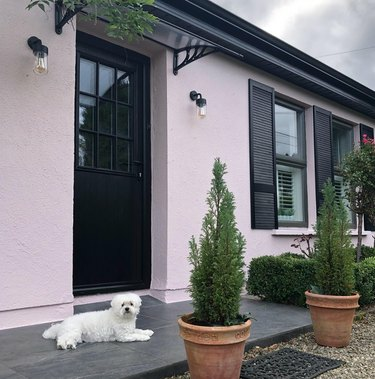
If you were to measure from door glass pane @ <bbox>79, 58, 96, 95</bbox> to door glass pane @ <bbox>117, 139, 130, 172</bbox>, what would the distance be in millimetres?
652

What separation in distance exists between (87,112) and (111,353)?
261cm

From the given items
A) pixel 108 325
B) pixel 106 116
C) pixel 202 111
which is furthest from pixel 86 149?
pixel 108 325

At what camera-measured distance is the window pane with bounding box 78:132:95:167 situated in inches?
173

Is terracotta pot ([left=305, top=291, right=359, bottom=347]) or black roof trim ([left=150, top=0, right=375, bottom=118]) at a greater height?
black roof trim ([left=150, top=0, right=375, bottom=118])

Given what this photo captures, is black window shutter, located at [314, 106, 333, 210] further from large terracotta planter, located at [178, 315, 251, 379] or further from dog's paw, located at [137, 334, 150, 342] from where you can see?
large terracotta planter, located at [178, 315, 251, 379]

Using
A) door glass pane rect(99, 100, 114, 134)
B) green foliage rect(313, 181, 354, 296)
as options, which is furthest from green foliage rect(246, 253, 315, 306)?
door glass pane rect(99, 100, 114, 134)

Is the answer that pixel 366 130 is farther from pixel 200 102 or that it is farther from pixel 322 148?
pixel 200 102

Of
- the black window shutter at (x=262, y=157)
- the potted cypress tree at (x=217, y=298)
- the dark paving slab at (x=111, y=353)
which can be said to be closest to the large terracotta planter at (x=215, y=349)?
the potted cypress tree at (x=217, y=298)

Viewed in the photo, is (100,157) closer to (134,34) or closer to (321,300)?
(134,34)

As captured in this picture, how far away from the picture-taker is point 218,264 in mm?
2572

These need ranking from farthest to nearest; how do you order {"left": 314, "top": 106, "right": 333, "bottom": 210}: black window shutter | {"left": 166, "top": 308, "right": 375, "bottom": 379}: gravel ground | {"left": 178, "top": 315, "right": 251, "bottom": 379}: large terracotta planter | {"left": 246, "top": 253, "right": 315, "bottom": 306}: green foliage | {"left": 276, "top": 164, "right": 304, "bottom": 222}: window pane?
{"left": 314, "top": 106, "right": 333, "bottom": 210}: black window shutter, {"left": 276, "top": 164, "right": 304, "bottom": 222}: window pane, {"left": 246, "top": 253, "right": 315, "bottom": 306}: green foliage, {"left": 166, "top": 308, "right": 375, "bottom": 379}: gravel ground, {"left": 178, "top": 315, "right": 251, "bottom": 379}: large terracotta planter

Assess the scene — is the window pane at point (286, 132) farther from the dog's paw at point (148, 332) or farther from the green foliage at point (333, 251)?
the dog's paw at point (148, 332)

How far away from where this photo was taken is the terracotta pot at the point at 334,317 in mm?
3576

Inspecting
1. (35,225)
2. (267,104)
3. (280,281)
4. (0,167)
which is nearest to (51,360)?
(35,225)
